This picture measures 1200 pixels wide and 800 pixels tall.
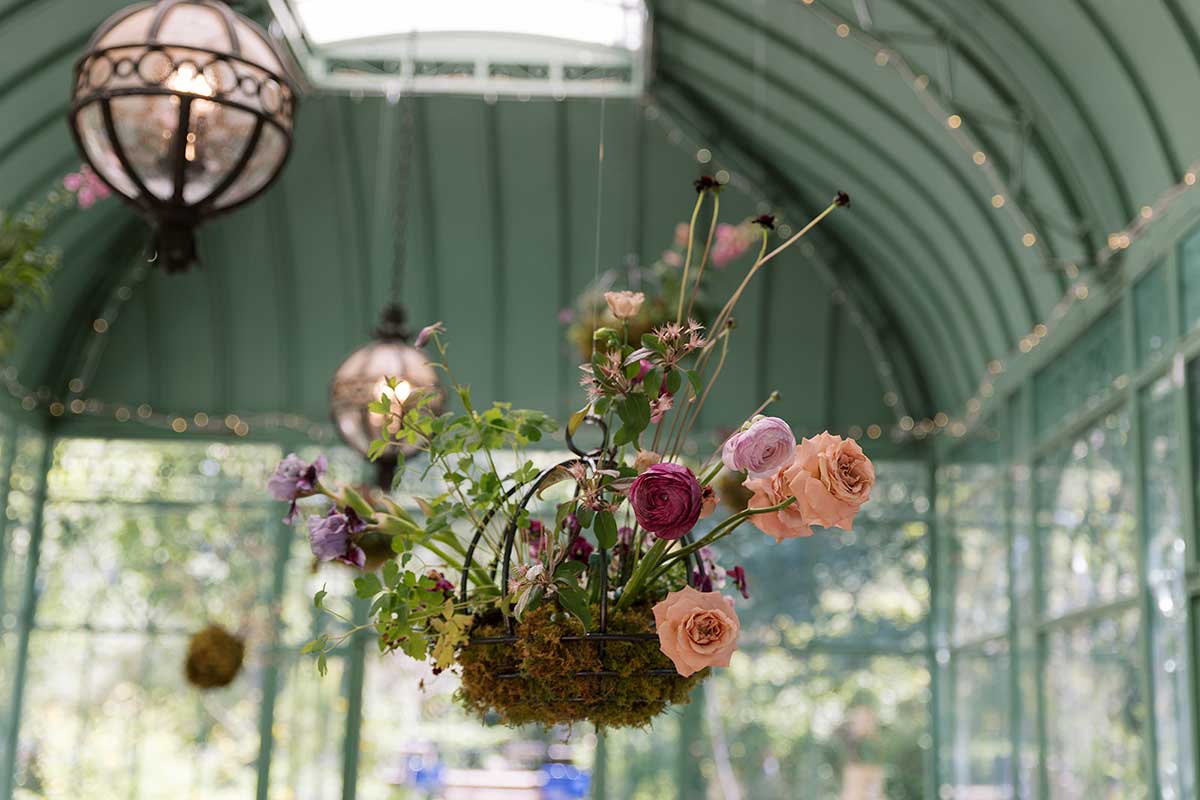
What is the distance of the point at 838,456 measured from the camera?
205cm

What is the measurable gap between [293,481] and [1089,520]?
419 cm

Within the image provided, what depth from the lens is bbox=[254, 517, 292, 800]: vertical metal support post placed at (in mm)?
8641

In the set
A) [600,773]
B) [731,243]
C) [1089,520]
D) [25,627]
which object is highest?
[731,243]

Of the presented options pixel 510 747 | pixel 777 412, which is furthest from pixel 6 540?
pixel 777 412

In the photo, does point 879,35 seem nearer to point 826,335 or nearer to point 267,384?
point 826,335

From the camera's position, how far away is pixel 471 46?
306 inches

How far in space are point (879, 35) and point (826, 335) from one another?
361cm

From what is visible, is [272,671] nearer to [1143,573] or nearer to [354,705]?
[354,705]

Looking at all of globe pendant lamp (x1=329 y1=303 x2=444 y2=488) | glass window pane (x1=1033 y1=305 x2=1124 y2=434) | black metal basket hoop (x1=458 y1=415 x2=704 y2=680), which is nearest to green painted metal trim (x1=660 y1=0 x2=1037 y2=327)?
glass window pane (x1=1033 y1=305 x2=1124 y2=434)

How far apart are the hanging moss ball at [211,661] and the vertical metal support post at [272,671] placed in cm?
41

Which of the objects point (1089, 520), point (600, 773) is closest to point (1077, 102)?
point (1089, 520)

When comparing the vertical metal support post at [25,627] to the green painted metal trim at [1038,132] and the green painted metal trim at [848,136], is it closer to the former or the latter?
the green painted metal trim at [848,136]

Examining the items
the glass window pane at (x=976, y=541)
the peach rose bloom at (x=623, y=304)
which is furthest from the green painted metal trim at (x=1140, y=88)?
the peach rose bloom at (x=623, y=304)

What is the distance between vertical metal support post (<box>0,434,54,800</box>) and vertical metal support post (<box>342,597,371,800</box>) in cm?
198
